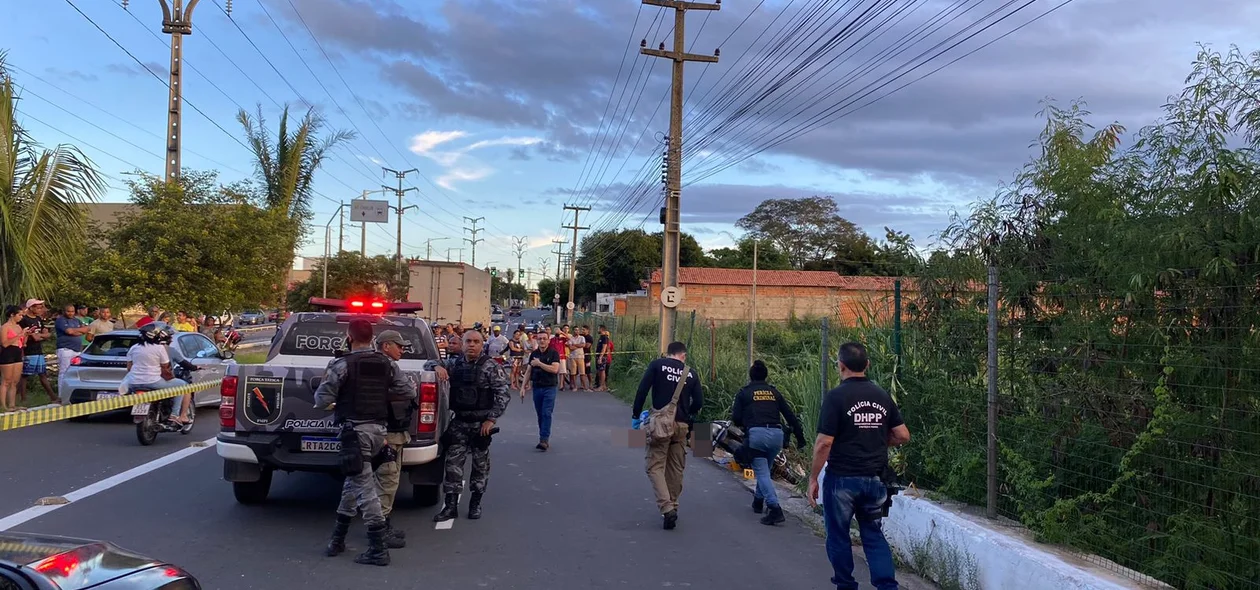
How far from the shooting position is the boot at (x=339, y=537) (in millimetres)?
6777

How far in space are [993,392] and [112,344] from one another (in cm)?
1233

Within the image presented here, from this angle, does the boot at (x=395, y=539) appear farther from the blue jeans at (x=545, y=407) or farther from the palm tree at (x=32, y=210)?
the palm tree at (x=32, y=210)

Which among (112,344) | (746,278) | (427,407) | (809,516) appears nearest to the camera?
(427,407)

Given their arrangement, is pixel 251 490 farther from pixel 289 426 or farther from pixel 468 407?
pixel 468 407

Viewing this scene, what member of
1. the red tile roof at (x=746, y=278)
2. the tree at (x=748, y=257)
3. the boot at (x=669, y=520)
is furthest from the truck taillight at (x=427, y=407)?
the tree at (x=748, y=257)

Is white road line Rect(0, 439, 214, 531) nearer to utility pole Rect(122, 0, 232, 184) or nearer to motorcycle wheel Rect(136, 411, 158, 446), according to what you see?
motorcycle wheel Rect(136, 411, 158, 446)

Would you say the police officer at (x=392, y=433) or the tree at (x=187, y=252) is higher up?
the tree at (x=187, y=252)

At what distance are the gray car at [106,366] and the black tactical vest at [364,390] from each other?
6.58 m

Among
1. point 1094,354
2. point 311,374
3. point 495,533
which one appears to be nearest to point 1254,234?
point 1094,354

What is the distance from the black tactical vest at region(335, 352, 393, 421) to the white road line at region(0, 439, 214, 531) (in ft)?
9.76

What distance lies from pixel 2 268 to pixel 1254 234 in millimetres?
17613

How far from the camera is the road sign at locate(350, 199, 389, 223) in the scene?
54.1m

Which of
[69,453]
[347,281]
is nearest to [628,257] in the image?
[347,281]

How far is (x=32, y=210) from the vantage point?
1576 centimetres
